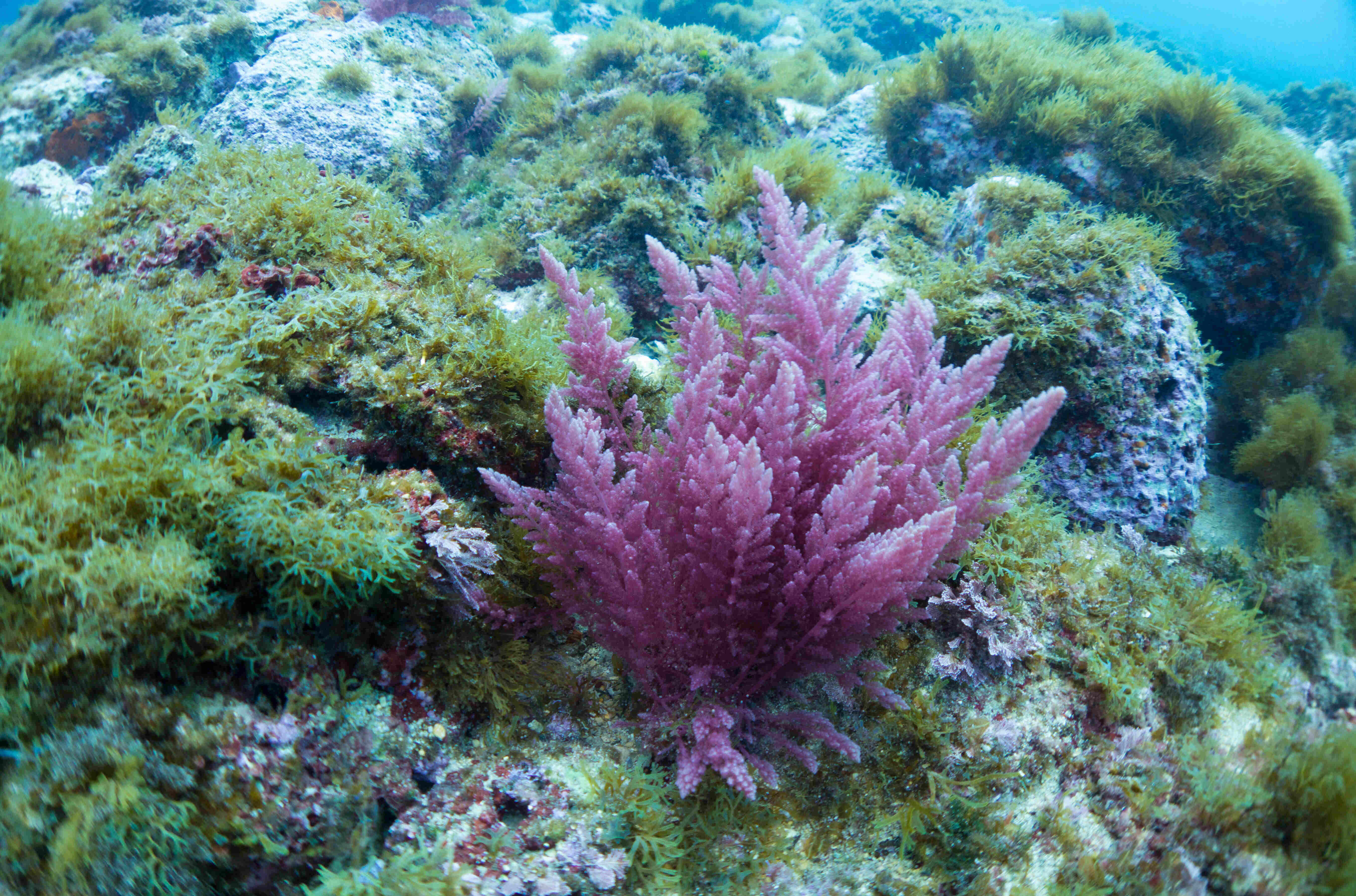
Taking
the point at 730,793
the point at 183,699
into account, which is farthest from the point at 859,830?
the point at 183,699

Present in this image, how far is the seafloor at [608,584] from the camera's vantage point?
160 cm

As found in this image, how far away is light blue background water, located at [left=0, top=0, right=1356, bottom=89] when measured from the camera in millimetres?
26344

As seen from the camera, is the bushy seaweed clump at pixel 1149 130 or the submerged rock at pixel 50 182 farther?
the submerged rock at pixel 50 182

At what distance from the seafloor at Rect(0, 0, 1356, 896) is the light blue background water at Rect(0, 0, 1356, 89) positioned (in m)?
30.5

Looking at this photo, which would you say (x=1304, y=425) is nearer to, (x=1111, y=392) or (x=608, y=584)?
(x=1111, y=392)

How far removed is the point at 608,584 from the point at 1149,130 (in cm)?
689

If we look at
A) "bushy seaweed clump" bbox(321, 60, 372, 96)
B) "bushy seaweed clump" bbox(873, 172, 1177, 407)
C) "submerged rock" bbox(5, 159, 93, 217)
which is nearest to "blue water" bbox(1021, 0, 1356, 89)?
"bushy seaweed clump" bbox(873, 172, 1177, 407)

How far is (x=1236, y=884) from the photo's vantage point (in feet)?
5.98

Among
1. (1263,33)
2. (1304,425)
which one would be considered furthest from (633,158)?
(1263,33)

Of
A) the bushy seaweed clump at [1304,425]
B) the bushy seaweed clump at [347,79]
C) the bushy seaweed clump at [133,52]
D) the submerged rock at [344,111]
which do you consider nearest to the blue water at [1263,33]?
the bushy seaweed clump at [1304,425]

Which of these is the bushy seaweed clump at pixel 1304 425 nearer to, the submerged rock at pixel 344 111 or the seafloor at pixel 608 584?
the seafloor at pixel 608 584

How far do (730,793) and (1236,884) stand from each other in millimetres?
1610

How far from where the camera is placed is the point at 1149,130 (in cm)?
553

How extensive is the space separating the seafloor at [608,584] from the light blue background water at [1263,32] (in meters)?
30.5
